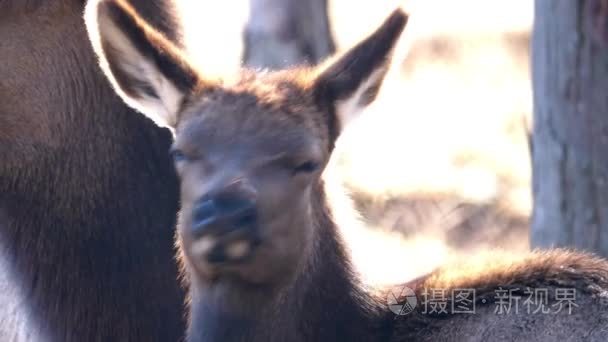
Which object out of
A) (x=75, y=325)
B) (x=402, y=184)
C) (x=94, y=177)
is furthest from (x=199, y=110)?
(x=402, y=184)

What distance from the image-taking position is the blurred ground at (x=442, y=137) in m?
9.77

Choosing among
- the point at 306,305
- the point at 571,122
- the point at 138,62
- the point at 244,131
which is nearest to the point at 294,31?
the point at 571,122

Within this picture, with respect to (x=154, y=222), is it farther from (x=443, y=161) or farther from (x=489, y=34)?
(x=489, y=34)

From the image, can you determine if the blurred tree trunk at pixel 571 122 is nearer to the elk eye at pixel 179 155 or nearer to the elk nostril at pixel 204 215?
the elk eye at pixel 179 155

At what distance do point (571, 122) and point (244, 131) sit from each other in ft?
8.64

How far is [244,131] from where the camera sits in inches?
173

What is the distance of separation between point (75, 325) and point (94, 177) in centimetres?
58

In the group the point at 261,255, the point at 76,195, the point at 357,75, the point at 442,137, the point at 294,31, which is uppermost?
the point at 294,31

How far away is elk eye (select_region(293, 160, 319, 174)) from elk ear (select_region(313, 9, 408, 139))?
23 centimetres

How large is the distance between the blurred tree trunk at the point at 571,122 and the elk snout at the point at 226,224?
2755 millimetres

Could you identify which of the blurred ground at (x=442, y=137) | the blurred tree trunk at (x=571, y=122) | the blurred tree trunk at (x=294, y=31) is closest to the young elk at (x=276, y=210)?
the blurred tree trunk at (x=571, y=122)

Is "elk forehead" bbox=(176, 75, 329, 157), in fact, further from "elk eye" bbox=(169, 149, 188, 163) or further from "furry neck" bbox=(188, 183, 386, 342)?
"furry neck" bbox=(188, 183, 386, 342)

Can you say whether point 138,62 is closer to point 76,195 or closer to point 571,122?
point 76,195

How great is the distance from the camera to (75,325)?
523 cm
